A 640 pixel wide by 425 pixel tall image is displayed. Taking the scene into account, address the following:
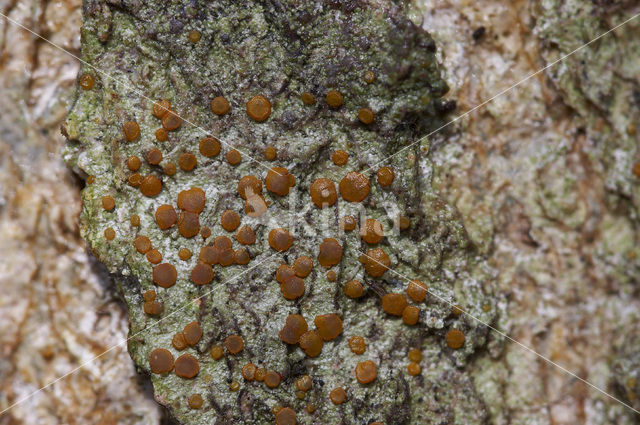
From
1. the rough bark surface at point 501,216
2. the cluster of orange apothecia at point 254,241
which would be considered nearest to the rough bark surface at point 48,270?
the rough bark surface at point 501,216

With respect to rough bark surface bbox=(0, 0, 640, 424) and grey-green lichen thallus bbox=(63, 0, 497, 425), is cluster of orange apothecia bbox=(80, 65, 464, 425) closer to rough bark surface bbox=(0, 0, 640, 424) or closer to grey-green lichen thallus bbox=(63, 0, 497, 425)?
grey-green lichen thallus bbox=(63, 0, 497, 425)

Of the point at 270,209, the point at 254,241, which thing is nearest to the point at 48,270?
the point at 254,241

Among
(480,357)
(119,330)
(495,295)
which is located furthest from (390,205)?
(119,330)

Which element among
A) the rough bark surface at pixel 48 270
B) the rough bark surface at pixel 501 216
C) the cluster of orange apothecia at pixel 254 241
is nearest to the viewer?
the cluster of orange apothecia at pixel 254 241

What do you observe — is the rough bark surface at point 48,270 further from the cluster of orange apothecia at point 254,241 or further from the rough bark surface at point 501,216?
the cluster of orange apothecia at point 254,241

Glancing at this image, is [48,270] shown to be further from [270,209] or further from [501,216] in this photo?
[501,216]
